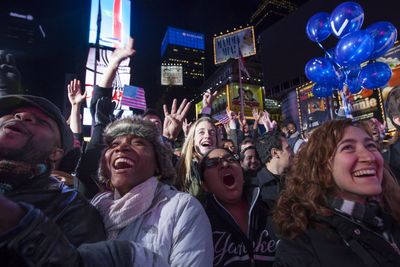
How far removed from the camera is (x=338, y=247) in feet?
5.71

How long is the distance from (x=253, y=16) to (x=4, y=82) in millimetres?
45369

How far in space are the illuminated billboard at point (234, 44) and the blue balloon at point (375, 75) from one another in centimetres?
3242

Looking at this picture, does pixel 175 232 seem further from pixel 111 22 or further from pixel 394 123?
pixel 111 22

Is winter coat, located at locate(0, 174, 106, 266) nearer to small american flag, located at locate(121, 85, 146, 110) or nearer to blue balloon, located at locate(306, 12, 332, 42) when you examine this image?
small american flag, located at locate(121, 85, 146, 110)

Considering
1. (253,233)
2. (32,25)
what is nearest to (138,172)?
(253,233)

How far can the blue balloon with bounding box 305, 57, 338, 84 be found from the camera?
22.8 feet

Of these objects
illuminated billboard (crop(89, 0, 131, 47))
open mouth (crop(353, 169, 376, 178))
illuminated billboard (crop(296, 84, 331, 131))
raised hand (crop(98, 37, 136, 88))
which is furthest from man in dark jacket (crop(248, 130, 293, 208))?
illuminated billboard (crop(89, 0, 131, 47))

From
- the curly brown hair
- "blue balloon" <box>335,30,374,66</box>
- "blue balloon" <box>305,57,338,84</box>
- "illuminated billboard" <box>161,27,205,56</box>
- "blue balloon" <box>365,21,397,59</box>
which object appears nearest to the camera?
the curly brown hair

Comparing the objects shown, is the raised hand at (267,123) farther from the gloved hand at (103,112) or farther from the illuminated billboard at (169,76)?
the illuminated billboard at (169,76)

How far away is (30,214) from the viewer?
854mm

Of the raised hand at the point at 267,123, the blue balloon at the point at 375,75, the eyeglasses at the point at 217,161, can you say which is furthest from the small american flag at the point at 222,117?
the eyeglasses at the point at 217,161

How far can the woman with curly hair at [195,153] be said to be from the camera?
3.13 meters

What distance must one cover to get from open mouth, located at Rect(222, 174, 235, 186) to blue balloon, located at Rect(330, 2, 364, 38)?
5.56 metres

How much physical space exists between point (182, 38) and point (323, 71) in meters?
77.0
